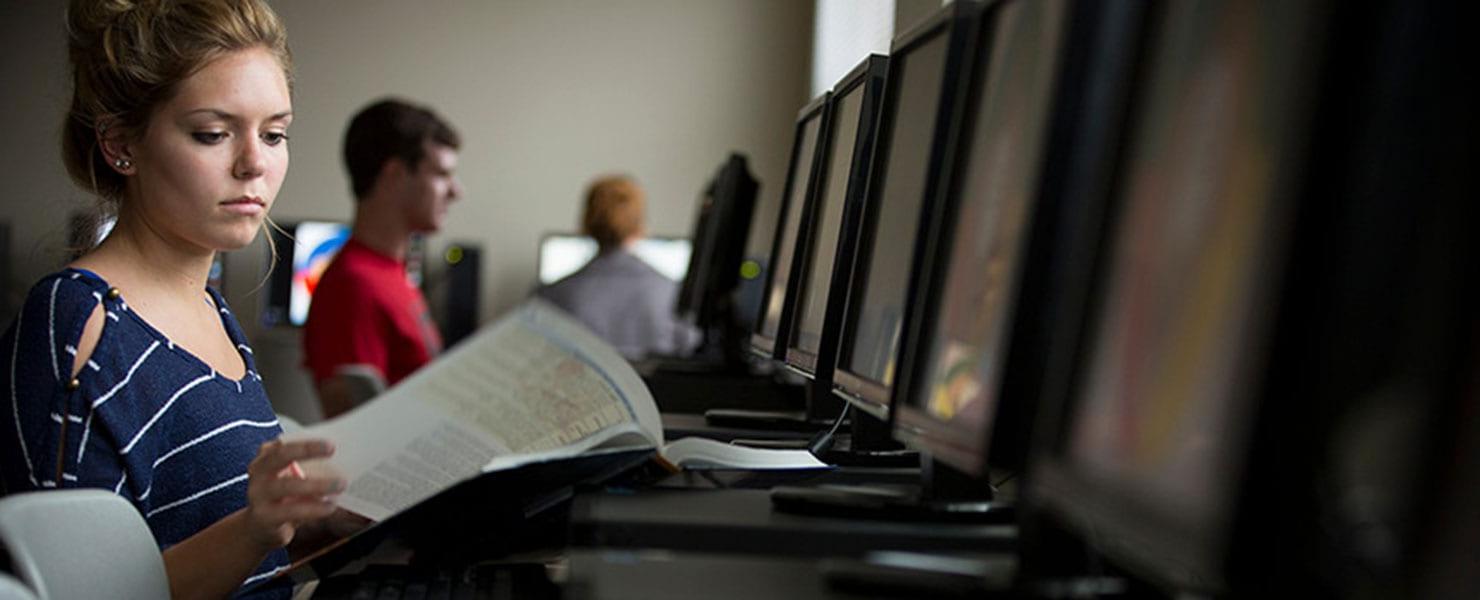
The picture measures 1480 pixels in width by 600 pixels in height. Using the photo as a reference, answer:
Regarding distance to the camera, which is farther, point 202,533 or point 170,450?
point 170,450

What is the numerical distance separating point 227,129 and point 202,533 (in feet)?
1.29

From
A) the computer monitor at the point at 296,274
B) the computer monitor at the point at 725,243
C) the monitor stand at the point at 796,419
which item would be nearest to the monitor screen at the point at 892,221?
the monitor stand at the point at 796,419

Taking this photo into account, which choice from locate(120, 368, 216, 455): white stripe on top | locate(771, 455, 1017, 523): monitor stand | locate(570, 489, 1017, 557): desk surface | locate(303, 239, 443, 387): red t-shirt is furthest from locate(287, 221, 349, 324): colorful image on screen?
locate(570, 489, 1017, 557): desk surface

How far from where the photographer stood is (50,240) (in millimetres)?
1760

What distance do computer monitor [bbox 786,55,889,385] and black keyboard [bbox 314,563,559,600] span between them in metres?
0.34

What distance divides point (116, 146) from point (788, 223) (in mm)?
846

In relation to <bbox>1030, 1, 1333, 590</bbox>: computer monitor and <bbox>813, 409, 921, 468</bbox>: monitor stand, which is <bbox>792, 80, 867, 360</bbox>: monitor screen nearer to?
<bbox>813, 409, 921, 468</bbox>: monitor stand

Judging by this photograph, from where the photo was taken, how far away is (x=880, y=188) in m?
1.29

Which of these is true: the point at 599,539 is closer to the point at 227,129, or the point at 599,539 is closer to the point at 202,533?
the point at 202,533

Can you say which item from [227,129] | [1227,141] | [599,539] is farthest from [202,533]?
[1227,141]

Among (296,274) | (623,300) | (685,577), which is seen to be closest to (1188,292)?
(685,577)

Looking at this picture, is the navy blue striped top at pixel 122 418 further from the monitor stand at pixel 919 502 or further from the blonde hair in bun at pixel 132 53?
the monitor stand at pixel 919 502

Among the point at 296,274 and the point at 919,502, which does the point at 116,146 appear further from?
the point at 296,274

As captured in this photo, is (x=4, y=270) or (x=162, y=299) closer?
(x=162, y=299)
